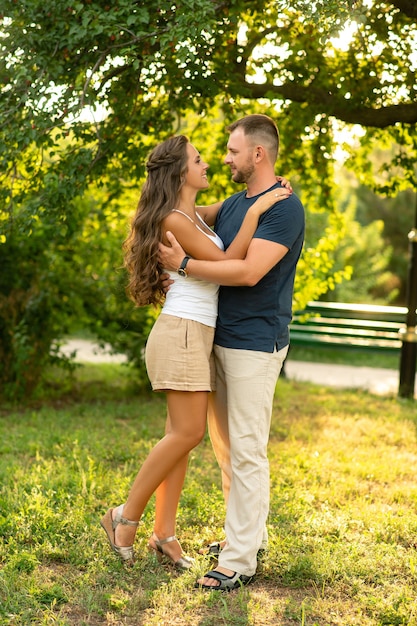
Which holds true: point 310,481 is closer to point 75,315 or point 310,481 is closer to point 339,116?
point 339,116

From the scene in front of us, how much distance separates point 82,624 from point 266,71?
436cm

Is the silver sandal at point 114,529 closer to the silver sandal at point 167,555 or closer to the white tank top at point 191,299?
the silver sandal at point 167,555

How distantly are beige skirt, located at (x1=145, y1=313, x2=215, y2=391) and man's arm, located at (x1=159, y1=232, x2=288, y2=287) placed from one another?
26 centimetres

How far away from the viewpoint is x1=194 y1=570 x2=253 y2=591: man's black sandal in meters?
3.74

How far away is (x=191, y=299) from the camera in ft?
12.6

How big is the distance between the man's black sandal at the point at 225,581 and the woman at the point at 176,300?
0.20 metres

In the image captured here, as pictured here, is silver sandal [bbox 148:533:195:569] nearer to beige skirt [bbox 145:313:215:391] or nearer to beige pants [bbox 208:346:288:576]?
beige pants [bbox 208:346:288:576]

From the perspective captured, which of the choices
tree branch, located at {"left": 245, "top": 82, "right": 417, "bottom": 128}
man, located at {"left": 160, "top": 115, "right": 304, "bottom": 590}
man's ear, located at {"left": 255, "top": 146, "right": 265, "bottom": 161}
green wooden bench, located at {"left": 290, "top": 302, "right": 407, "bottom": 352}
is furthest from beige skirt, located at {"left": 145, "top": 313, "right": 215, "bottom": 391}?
green wooden bench, located at {"left": 290, "top": 302, "right": 407, "bottom": 352}

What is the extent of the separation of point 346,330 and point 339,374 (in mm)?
614

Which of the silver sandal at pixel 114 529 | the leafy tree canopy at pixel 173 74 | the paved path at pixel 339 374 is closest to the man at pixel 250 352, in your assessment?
the silver sandal at pixel 114 529

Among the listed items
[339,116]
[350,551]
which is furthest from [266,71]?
[350,551]

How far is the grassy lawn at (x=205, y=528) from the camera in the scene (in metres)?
3.54

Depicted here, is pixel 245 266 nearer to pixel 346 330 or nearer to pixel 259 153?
pixel 259 153

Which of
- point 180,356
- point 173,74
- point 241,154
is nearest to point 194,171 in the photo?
A: point 241,154
